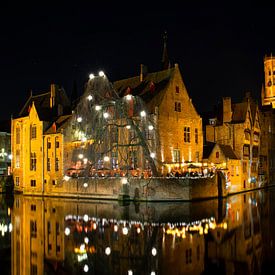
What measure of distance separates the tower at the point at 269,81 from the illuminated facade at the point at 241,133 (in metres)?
62.4

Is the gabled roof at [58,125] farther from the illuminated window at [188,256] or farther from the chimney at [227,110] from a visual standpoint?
the illuminated window at [188,256]

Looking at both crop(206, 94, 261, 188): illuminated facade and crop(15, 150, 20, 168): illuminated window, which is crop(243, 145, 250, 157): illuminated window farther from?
A: crop(15, 150, 20, 168): illuminated window

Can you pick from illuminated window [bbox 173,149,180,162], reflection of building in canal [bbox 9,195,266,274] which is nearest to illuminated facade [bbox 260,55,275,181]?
illuminated window [bbox 173,149,180,162]

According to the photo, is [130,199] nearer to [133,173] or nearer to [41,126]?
[133,173]

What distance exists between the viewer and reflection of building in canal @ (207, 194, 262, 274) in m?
15.3

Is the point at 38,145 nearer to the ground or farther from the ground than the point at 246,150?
farther from the ground

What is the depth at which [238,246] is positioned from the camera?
732 inches

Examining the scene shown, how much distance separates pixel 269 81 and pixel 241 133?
7379cm

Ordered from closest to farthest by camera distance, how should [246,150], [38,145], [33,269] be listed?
[33,269], [38,145], [246,150]

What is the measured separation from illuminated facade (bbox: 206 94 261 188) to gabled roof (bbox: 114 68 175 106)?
1199cm

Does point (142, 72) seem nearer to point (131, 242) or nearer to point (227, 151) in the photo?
point (227, 151)

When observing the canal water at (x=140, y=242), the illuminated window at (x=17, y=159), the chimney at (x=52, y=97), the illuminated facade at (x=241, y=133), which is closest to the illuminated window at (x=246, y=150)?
the illuminated facade at (x=241, y=133)

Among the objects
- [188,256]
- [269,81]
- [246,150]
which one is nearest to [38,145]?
[246,150]

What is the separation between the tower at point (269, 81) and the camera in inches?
4822
